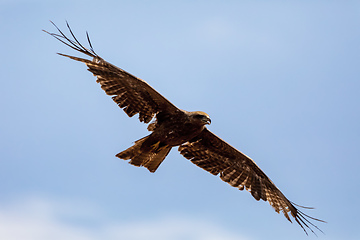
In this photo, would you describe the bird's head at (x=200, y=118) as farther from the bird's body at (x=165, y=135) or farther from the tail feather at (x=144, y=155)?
the tail feather at (x=144, y=155)

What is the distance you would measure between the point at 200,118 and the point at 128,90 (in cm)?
158

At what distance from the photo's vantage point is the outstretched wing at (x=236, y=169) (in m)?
14.1

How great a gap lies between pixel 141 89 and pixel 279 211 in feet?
14.5

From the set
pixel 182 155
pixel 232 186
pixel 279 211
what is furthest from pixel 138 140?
pixel 279 211

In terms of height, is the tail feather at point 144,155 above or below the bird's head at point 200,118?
below

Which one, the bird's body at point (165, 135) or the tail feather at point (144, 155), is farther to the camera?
the tail feather at point (144, 155)

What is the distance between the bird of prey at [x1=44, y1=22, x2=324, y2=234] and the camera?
488 inches

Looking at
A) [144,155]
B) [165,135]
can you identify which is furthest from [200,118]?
A: [144,155]

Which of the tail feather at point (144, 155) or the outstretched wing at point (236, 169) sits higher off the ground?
the outstretched wing at point (236, 169)

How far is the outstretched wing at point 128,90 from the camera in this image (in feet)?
40.1

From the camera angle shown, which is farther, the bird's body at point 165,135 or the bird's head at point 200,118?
the bird's body at point 165,135

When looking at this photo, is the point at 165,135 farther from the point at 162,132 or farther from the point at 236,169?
the point at 236,169

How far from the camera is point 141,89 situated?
1266 cm

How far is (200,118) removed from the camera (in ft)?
41.0
